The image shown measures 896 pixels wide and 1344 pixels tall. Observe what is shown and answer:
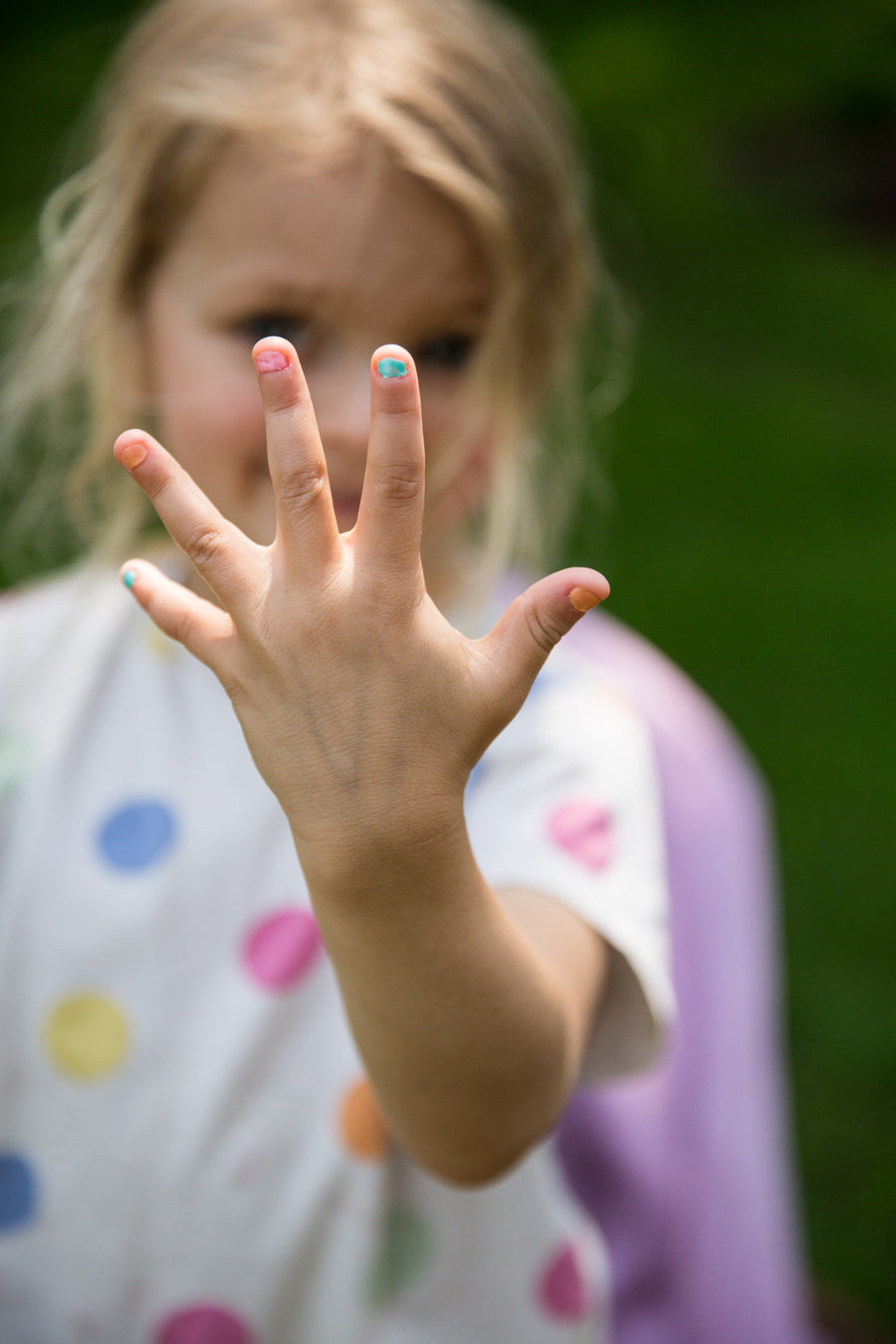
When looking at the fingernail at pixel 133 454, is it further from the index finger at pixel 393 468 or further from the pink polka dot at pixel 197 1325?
the pink polka dot at pixel 197 1325

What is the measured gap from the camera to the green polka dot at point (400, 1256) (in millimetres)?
Answer: 782

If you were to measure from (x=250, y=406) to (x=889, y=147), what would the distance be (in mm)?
5225

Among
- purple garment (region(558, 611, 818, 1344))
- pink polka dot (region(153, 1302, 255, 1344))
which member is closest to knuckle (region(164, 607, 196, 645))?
pink polka dot (region(153, 1302, 255, 1344))

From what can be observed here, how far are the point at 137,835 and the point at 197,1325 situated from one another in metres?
0.30

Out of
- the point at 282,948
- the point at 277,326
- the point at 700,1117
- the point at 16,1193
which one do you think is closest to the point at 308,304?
the point at 277,326

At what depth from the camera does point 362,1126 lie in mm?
782

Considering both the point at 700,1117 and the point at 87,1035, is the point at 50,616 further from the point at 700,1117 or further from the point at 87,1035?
the point at 700,1117

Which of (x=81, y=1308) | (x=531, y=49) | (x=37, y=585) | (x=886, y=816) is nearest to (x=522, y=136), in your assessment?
(x=531, y=49)

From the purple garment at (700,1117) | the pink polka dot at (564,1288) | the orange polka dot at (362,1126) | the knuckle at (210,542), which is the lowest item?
the purple garment at (700,1117)

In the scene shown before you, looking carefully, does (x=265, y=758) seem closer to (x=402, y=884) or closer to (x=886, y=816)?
(x=402, y=884)

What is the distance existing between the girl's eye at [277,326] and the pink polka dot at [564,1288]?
→ 1.96ft

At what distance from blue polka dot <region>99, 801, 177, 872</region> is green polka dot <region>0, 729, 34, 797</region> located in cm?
7

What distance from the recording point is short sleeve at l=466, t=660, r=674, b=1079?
28.6 inches

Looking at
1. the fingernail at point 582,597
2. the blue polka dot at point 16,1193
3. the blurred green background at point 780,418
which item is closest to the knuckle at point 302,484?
the fingernail at point 582,597
